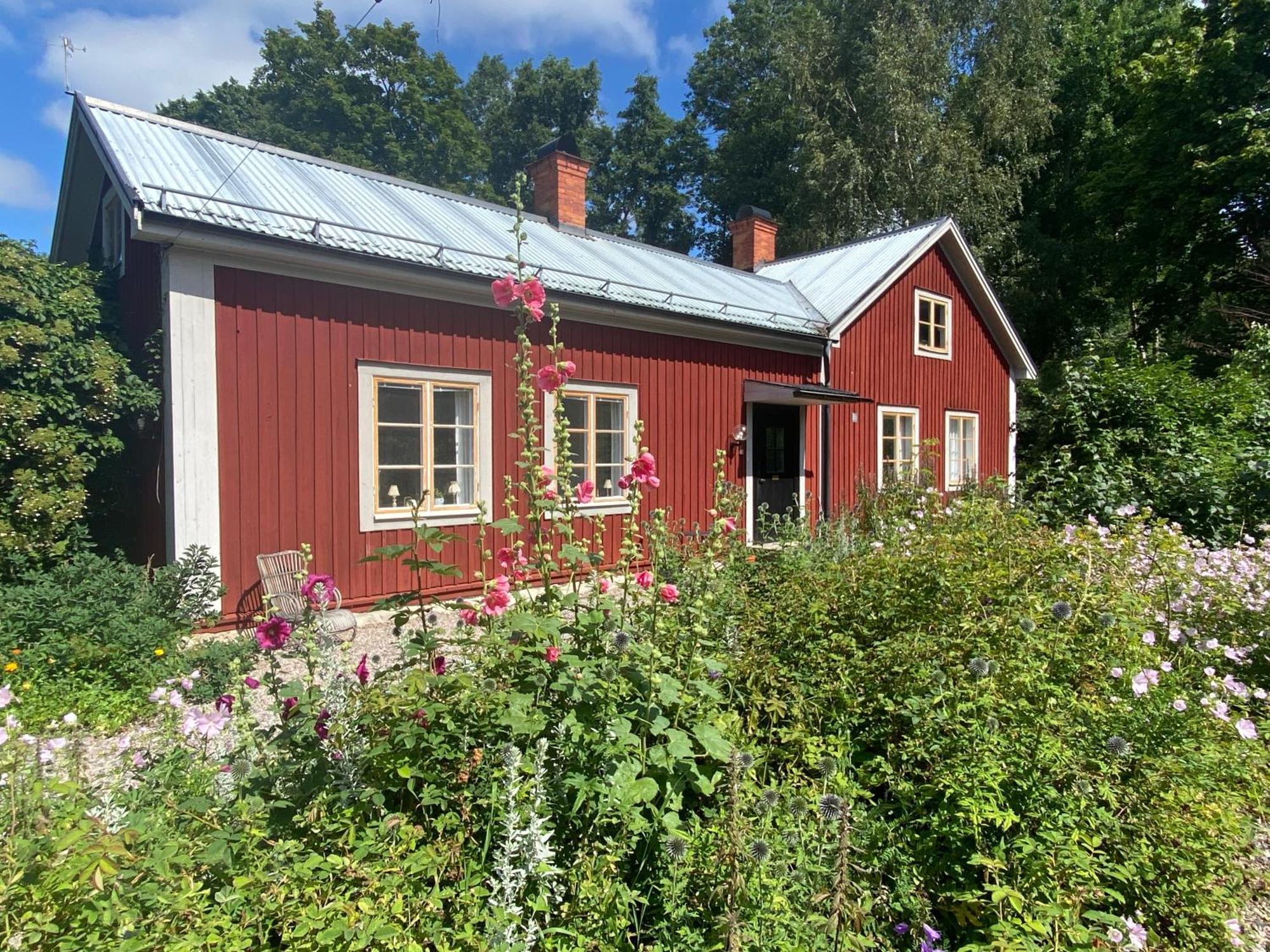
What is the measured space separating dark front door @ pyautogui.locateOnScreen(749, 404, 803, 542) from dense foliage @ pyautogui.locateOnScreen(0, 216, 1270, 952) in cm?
849

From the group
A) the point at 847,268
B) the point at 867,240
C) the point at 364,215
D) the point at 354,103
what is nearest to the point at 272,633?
the point at 364,215

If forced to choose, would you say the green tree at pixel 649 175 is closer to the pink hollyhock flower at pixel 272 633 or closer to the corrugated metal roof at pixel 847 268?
the corrugated metal roof at pixel 847 268

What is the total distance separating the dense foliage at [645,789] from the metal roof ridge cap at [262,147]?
23.6 feet

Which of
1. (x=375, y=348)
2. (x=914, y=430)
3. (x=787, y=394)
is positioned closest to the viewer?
(x=375, y=348)

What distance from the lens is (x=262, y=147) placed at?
7754 mm

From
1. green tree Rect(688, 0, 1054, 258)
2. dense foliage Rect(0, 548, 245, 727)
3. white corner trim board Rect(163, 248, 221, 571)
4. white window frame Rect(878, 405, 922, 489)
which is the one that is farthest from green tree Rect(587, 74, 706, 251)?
dense foliage Rect(0, 548, 245, 727)

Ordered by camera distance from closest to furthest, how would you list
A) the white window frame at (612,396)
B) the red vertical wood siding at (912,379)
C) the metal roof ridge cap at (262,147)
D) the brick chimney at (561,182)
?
the metal roof ridge cap at (262,147), the white window frame at (612,396), the brick chimney at (561,182), the red vertical wood siding at (912,379)

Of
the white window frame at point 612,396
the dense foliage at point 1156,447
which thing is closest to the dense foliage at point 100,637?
the white window frame at point 612,396

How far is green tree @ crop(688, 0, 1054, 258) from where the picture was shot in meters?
19.4

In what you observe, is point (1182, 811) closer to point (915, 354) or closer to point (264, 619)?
point (264, 619)

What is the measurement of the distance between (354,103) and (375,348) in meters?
32.2

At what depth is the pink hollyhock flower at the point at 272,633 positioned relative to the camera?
75.2 inches

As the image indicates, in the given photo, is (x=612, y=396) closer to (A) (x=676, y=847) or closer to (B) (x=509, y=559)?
(B) (x=509, y=559)

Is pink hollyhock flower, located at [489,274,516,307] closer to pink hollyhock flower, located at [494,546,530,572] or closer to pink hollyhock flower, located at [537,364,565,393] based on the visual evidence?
pink hollyhock flower, located at [537,364,565,393]
